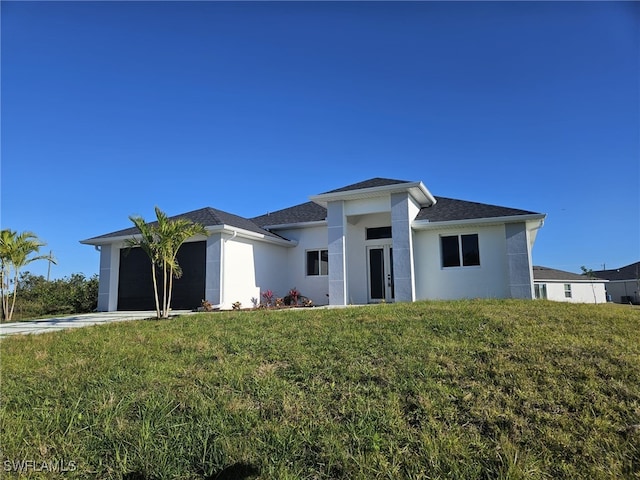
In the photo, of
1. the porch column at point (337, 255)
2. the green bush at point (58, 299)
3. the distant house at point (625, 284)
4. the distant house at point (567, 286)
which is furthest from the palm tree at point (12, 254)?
the distant house at point (625, 284)

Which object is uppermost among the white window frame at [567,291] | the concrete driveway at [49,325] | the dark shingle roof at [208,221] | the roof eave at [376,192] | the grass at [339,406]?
the roof eave at [376,192]

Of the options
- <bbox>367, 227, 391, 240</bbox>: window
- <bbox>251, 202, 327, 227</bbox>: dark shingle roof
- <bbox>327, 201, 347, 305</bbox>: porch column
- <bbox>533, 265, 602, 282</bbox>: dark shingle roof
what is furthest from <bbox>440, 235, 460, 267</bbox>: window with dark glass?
<bbox>533, 265, 602, 282</bbox>: dark shingle roof

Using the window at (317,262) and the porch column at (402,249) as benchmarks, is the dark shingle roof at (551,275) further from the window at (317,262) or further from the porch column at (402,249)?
the porch column at (402,249)

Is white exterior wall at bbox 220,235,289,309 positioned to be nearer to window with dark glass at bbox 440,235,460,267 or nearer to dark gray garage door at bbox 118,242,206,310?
dark gray garage door at bbox 118,242,206,310

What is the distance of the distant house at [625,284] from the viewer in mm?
43062

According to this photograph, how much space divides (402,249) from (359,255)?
2.77 metres

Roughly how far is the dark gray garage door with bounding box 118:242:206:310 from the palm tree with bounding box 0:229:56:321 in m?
3.42

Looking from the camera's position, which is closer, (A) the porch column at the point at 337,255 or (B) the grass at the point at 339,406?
(B) the grass at the point at 339,406

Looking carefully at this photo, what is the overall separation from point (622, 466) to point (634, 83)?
11445mm

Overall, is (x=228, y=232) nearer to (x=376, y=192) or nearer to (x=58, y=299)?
(x=376, y=192)

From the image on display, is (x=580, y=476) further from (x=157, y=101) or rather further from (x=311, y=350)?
(x=157, y=101)

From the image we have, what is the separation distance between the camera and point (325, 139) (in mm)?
16594

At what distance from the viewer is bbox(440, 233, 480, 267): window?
1428cm

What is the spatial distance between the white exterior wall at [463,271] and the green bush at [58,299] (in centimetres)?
1531
